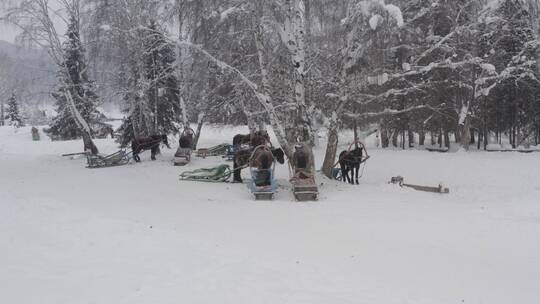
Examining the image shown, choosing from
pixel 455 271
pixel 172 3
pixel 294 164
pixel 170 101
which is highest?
pixel 172 3

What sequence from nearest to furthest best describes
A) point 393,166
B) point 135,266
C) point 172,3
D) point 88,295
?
point 88,295 < point 135,266 < point 172,3 < point 393,166

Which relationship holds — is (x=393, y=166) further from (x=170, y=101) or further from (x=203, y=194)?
(x=170, y=101)

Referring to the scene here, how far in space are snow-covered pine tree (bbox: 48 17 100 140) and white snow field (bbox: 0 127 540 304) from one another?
1122 centimetres

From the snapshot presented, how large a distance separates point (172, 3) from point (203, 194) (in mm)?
7456

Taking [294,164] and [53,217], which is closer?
[53,217]

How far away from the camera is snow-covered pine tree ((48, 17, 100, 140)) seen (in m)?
22.5

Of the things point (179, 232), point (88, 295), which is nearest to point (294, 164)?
point (179, 232)

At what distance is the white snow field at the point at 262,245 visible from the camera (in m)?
5.19

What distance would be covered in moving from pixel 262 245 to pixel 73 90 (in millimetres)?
20100

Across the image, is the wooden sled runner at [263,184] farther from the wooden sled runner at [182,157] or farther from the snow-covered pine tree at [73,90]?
the snow-covered pine tree at [73,90]

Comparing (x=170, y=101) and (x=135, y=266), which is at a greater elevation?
(x=170, y=101)

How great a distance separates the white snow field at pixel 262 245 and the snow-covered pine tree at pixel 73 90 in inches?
442

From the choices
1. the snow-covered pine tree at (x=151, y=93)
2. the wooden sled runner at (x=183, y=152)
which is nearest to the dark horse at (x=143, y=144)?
the wooden sled runner at (x=183, y=152)

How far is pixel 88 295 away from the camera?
16.1 ft
